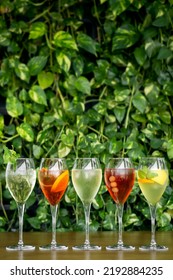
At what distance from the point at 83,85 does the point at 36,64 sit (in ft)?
0.70

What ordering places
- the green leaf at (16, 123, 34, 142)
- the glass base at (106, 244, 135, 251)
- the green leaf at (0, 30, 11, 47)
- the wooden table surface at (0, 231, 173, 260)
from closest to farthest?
the wooden table surface at (0, 231, 173, 260) → the glass base at (106, 244, 135, 251) → the green leaf at (16, 123, 34, 142) → the green leaf at (0, 30, 11, 47)

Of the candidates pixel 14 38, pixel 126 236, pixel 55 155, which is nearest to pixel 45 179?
pixel 126 236

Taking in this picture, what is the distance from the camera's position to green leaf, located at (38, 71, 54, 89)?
109 inches

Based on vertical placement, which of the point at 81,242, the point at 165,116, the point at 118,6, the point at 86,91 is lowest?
the point at 81,242

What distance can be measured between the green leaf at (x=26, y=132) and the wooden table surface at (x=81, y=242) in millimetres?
944

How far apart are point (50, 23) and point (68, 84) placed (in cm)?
28

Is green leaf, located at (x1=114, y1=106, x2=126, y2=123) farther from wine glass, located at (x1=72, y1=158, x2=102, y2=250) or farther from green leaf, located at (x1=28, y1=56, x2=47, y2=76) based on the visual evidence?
wine glass, located at (x1=72, y1=158, x2=102, y2=250)

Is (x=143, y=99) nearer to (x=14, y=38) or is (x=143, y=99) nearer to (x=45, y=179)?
(x=14, y=38)

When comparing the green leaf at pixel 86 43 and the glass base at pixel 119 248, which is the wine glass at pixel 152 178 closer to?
the glass base at pixel 119 248

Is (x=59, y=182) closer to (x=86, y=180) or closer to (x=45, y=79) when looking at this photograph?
(x=86, y=180)

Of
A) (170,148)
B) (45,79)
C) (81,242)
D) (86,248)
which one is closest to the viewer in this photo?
(86,248)

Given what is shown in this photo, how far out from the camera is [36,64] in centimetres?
276

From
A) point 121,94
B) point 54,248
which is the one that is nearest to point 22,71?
point 121,94

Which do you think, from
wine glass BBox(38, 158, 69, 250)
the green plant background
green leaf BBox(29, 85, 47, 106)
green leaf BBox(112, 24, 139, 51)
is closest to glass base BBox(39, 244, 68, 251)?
wine glass BBox(38, 158, 69, 250)
